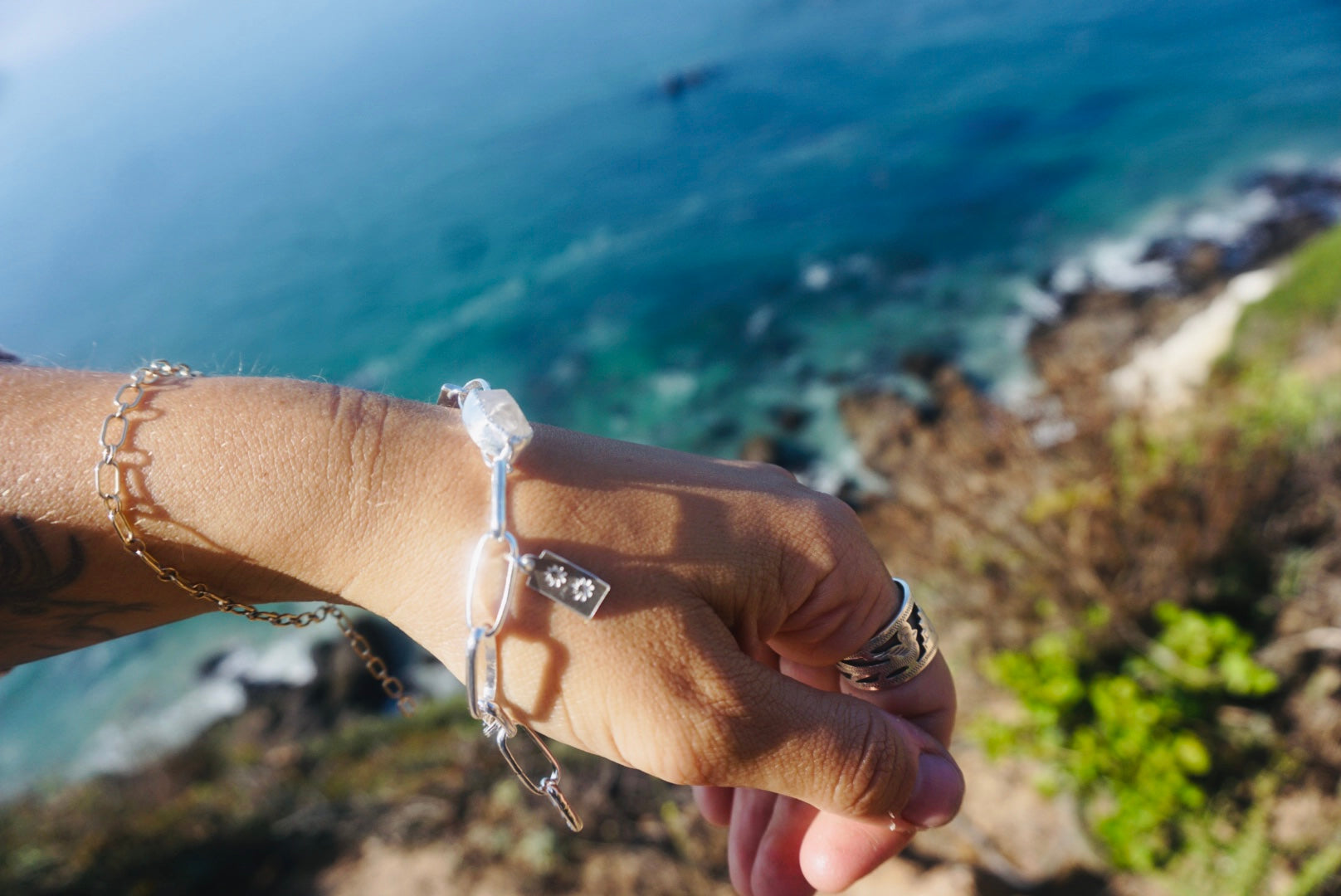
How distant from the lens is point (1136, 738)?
11.4ft

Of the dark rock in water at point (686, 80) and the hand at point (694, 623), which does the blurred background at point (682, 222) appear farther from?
the hand at point (694, 623)

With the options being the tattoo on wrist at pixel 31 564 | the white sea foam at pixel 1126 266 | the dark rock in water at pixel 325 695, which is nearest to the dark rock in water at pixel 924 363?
the white sea foam at pixel 1126 266

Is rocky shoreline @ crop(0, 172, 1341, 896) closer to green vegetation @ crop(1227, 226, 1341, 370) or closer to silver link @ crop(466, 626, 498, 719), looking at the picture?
silver link @ crop(466, 626, 498, 719)

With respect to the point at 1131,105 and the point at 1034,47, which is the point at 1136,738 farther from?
the point at 1034,47

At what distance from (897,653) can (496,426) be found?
112 cm

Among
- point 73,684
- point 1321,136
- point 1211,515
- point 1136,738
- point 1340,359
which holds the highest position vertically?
point 1211,515

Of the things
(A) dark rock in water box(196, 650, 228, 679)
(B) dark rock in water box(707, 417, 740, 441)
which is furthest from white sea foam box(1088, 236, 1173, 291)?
(A) dark rock in water box(196, 650, 228, 679)

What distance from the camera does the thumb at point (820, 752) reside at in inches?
59.7

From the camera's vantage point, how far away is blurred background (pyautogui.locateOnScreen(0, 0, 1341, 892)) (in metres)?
13.4

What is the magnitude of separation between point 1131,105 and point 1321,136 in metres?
4.52

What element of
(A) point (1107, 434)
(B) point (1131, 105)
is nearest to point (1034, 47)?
(B) point (1131, 105)

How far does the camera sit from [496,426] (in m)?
1.54

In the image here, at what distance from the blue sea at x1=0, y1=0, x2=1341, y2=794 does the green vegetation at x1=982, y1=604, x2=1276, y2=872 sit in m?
8.75

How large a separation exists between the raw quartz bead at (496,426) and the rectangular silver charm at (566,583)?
0.79 feet
